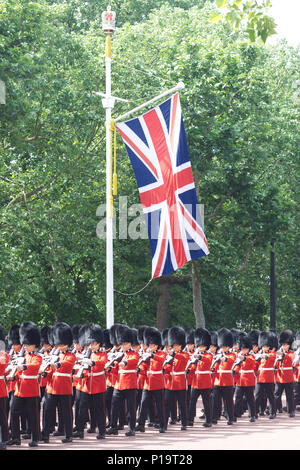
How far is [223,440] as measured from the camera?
12.6 metres

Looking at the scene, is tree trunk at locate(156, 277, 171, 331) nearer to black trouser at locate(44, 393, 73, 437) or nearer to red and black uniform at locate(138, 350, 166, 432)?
red and black uniform at locate(138, 350, 166, 432)

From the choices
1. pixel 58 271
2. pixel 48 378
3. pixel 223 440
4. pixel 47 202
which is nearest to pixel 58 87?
pixel 47 202

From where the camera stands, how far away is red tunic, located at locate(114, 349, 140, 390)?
13586mm

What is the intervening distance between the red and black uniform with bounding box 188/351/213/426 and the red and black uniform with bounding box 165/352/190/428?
0.45 meters

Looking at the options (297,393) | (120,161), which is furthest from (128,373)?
(120,161)

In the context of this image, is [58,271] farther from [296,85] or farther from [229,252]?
[296,85]

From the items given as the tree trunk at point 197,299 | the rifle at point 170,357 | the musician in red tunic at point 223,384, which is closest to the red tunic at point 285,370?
the musician in red tunic at point 223,384

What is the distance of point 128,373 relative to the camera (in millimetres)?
13617

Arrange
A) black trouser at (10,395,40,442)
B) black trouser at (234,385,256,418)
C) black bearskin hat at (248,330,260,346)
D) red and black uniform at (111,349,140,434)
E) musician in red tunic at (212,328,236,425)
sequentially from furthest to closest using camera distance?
1. black bearskin hat at (248,330,260,346)
2. black trouser at (234,385,256,418)
3. musician in red tunic at (212,328,236,425)
4. red and black uniform at (111,349,140,434)
5. black trouser at (10,395,40,442)

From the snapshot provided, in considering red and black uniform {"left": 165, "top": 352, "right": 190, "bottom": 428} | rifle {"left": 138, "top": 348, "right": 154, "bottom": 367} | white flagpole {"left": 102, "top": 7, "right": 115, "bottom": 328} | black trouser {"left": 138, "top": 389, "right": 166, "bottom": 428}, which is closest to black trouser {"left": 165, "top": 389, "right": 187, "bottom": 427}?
red and black uniform {"left": 165, "top": 352, "right": 190, "bottom": 428}

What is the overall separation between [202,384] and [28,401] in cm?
378

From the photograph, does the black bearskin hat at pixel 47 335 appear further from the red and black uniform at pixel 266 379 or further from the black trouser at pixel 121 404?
the red and black uniform at pixel 266 379

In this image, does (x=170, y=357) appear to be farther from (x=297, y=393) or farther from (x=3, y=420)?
(x=297, y=393)
